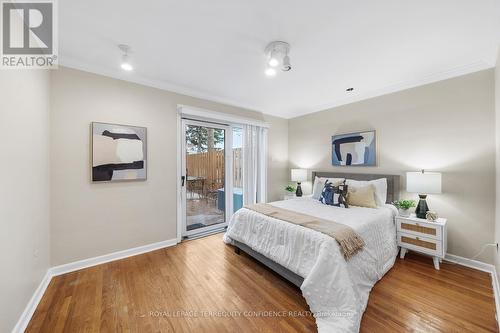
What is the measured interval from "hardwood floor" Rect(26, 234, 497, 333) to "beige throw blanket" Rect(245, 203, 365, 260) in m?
0.52

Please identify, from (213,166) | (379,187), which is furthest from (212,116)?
(379,187)

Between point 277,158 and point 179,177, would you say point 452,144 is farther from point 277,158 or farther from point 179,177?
point 179,177

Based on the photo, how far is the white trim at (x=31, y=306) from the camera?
1.51 metres

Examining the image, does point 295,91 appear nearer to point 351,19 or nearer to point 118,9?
point 351,19

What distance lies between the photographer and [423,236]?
2420mm

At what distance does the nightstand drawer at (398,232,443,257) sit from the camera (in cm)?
232

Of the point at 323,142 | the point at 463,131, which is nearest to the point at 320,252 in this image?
the point at 463,131

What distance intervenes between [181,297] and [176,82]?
110 inches

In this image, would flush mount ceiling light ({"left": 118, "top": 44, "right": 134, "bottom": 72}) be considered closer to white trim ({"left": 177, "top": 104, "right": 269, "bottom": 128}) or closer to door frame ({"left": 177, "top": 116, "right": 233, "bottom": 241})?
white trim ({"left": 177, "top": 104, "right": 269, "bottom": 128})

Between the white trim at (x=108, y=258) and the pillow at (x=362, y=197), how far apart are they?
2.80 metres

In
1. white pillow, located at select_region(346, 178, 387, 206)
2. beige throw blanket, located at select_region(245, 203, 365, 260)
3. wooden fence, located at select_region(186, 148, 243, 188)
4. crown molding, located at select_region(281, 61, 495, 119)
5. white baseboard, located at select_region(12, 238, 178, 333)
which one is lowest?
white baseboard, located at select_region(12, 238, 178, 333)

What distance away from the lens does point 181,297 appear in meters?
1.90

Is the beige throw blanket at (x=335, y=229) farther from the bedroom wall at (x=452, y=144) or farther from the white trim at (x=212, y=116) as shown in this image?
the white trim at (x=212, y=116)

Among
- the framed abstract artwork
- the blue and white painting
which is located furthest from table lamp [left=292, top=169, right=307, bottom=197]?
the framed abstract artwork
